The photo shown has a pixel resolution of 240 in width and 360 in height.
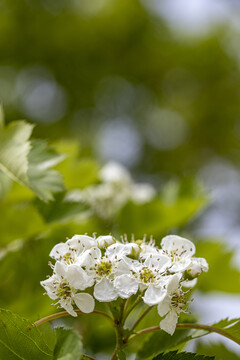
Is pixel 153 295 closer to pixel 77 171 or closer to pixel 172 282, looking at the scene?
pixel 172 282

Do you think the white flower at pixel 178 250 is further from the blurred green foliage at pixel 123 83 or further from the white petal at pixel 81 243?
the blurred green foliage at pixel 123 83

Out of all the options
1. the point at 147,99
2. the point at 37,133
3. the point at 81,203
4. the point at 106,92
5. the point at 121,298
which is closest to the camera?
the point at 121,298

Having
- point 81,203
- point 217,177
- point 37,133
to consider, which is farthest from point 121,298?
point 217,177

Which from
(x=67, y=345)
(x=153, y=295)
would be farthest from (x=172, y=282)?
(x=67, y=345)

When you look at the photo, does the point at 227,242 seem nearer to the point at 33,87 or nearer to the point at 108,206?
the point at 108,206

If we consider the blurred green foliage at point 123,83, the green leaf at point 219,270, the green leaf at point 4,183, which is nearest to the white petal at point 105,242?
the green leaf at point 4,183

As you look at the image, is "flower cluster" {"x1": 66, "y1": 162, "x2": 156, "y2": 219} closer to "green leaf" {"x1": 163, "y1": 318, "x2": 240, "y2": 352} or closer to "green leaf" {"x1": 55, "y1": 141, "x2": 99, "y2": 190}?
"green leaf" {"x1": 55, "y1": 141, "x2": 99, "y2": 190}

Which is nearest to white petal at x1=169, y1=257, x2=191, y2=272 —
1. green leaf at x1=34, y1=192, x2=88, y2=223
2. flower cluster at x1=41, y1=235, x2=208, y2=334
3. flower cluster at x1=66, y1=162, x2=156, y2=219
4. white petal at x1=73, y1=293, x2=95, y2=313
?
flower cluster at x1=41, y1=235, x2=208, y2=334

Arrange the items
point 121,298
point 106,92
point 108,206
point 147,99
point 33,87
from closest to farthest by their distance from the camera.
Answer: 1. point 121,298
2. point 108,206
3. point 33,87
4. point 106,92
5. point 147,99
